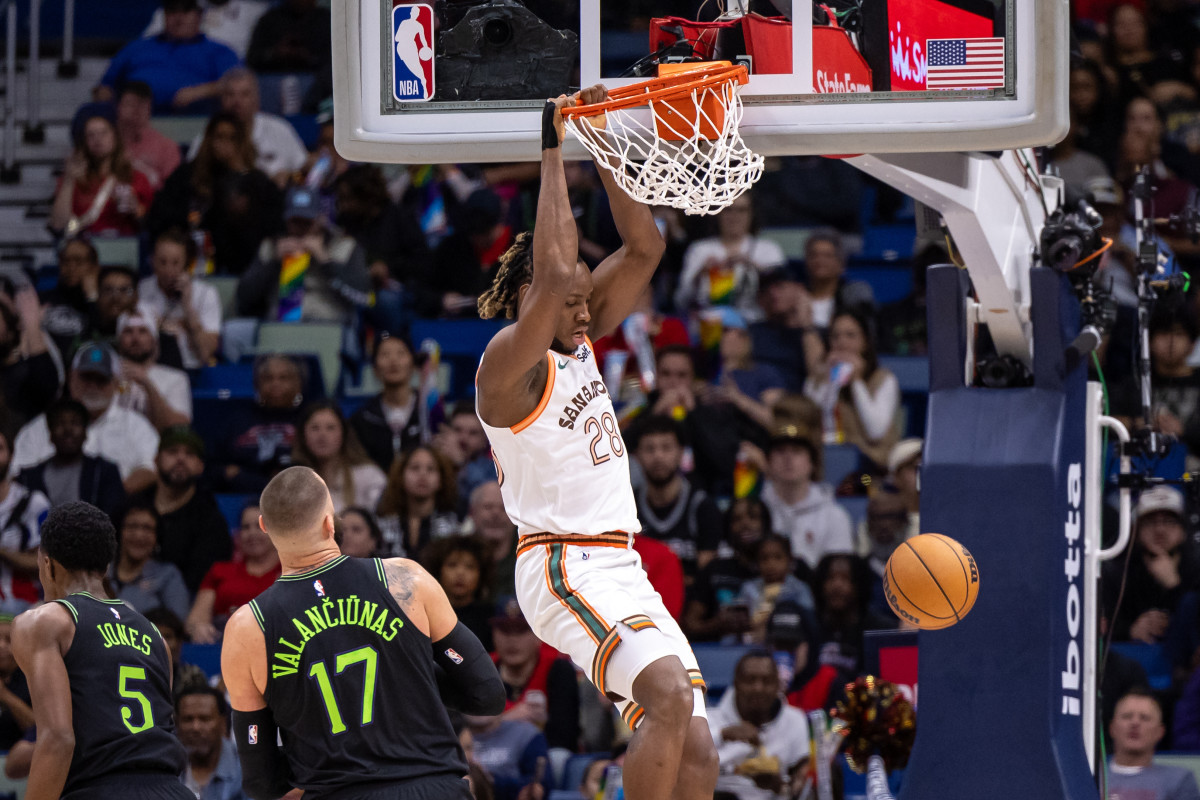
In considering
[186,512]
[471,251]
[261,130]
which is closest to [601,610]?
[186,512]

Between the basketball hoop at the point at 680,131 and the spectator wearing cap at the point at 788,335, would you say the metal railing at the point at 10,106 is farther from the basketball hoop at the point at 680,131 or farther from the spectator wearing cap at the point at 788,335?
the basketball hoop at the point at 680,131

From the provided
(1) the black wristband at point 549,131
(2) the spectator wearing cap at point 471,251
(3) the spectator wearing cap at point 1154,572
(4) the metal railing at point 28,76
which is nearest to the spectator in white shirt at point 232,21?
(4) the metal railing at point 28,76

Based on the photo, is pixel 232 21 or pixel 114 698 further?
pixel 232 21

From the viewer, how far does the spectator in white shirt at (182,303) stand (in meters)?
11.9

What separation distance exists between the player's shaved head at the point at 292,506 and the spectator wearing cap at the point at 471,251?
22.8 ft

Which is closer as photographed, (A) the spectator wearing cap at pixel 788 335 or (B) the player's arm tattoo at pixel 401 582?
(B) the player's arm tattoo at pixel 401 582

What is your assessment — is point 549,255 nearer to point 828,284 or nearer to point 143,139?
point 828,284

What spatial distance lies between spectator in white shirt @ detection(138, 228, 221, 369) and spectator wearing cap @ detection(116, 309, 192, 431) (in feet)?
1.25

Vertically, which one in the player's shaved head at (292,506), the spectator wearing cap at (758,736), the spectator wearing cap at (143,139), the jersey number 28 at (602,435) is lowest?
the spectator wearing cap at (758,736)

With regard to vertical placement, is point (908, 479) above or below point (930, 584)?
above

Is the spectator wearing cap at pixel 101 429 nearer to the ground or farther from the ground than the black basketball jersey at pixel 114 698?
farther from the ground

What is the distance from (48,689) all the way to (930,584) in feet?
9.80

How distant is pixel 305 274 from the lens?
12031mm

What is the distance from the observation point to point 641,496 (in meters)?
10.1
